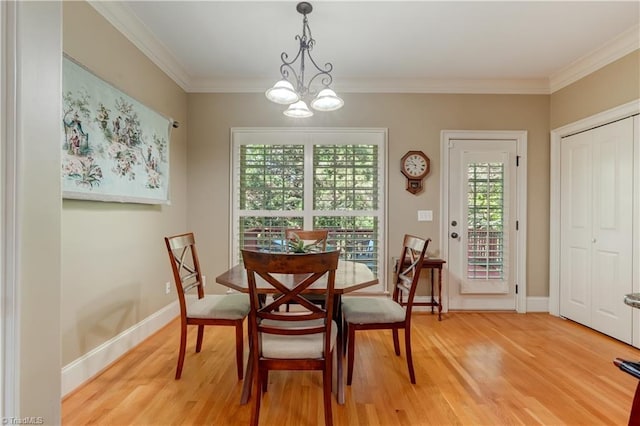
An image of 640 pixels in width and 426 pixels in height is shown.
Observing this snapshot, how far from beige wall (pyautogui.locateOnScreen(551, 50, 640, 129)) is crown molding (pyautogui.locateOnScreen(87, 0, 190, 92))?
4043mm

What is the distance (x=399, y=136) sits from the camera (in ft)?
11.7

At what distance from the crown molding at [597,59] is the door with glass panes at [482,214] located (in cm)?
76

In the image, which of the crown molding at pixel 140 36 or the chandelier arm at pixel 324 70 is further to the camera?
the chandelier arm at pixel 324 70

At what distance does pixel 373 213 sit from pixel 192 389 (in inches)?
94.6

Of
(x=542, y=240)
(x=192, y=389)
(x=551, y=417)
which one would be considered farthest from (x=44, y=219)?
(x=542, y=240)

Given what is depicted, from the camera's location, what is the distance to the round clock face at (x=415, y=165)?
3.53 metres

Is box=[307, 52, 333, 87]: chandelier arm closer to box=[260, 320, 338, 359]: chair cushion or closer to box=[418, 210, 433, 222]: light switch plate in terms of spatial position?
box=[418, 210, 433, 222]: light switch plate

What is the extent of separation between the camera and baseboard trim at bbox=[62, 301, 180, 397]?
1933 mm

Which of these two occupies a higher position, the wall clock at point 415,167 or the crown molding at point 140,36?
the crown molding at point 140,36

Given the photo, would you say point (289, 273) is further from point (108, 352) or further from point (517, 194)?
point (517, 194)

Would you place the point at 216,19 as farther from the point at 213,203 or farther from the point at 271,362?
the point at 271,362

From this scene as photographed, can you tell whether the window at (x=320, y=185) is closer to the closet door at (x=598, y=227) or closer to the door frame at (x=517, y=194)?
the door frame at (x=517, y=194)

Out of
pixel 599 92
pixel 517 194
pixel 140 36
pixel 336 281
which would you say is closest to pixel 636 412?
pixel 336 281

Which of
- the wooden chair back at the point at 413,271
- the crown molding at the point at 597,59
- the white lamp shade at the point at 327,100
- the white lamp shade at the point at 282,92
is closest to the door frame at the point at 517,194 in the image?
the crown molding at the point at 597,59
